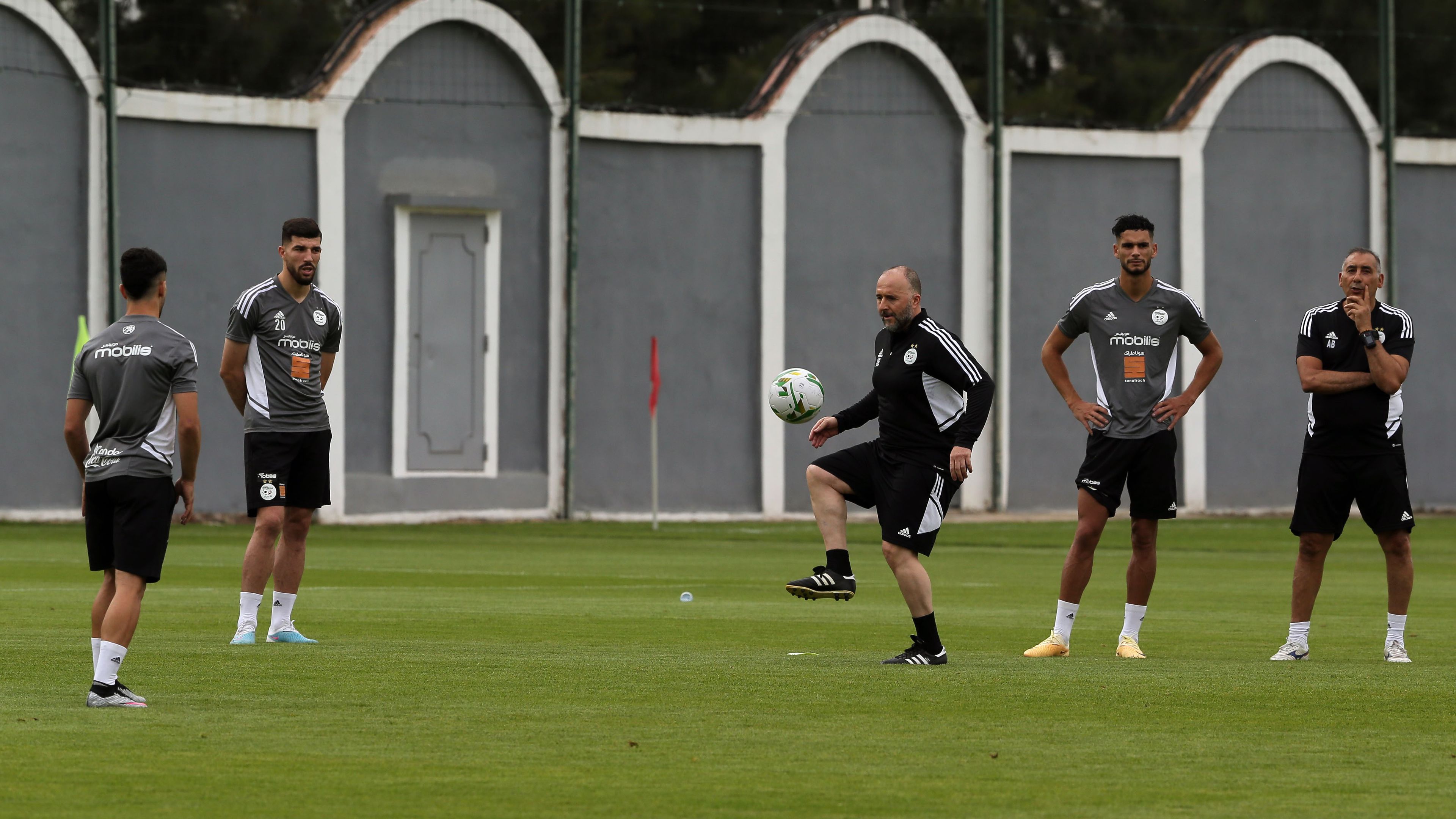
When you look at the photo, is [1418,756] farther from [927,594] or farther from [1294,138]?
[1294,138]

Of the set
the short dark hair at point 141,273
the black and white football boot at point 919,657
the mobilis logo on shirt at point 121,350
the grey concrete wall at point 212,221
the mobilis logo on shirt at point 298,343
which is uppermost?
the grey concrete wall at point 212,221

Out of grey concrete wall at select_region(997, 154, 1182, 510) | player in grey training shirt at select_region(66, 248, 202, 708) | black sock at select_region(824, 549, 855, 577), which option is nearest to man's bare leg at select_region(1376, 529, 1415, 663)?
black sock at select_region(824, 549, 855, 577)

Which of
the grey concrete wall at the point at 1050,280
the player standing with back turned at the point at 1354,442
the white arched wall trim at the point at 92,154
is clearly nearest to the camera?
the player standing with back turned at the point at 1354,442

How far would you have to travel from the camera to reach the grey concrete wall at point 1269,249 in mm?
Result: 34688

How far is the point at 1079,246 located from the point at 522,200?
9.05 m

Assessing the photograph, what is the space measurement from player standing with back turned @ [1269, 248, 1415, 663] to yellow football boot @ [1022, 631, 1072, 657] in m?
1.10

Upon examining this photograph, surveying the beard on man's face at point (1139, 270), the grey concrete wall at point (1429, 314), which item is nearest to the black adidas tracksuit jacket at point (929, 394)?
the beard on man's face at point (1139, 270)

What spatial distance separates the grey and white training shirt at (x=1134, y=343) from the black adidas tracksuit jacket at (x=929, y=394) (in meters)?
1.11

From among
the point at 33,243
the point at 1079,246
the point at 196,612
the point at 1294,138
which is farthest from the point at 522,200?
the point at 196,612

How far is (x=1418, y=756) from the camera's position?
7852 mm

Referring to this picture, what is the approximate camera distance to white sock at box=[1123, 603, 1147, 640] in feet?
38.0

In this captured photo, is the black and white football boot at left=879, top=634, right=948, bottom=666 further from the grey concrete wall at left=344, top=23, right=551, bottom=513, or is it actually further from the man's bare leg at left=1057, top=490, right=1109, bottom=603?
the grey concrete wall at left=344, top=23, right=551, bottom=513

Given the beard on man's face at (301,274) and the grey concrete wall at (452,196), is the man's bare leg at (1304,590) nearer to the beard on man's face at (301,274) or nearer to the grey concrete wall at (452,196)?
the beard on man's face at (301,274)

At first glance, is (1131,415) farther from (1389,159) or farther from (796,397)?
(1389,159)
